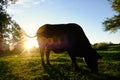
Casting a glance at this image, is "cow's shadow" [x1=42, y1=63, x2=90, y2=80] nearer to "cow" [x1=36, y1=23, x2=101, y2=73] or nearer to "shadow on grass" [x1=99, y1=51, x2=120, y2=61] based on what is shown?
"cow" [x1=36, y1=23, x2=101, y2=73]

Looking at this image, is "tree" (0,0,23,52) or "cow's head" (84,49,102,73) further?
"tree" (0,0,23,52)

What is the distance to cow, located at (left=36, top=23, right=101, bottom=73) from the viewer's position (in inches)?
668

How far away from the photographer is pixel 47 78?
1547cm

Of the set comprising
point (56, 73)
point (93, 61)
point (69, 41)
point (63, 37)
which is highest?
point (63, 37)

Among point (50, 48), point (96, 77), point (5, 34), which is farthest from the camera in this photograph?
point (5, 34)

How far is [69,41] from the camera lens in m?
18.1

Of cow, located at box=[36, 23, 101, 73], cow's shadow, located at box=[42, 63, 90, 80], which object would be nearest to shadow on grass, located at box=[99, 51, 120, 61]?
cow, located at box=[36, 23, 101, 73]

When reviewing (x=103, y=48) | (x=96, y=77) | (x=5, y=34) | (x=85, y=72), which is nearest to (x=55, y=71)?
(x=85, y=72)

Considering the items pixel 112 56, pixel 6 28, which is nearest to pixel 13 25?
pixel 6 28

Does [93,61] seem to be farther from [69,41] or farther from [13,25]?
[13,25]

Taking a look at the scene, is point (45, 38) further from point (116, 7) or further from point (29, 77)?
point (116, 7)

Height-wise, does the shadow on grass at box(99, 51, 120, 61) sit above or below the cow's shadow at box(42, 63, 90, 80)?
below

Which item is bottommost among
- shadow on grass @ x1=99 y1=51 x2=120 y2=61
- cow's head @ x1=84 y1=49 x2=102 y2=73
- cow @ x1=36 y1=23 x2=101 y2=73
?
shadow on grass @ x1=99 y1=51 x2=120 y2=61

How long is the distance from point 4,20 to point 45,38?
2479 cm
